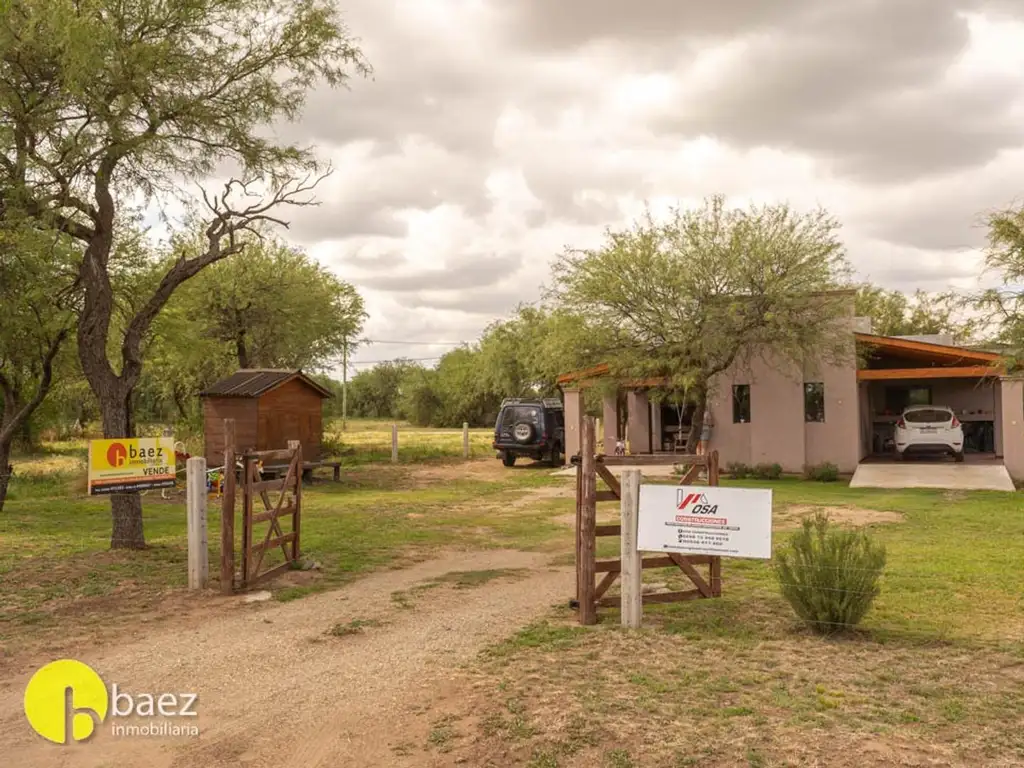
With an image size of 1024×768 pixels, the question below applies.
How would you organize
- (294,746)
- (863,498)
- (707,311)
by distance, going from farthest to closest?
(707,311) < (863,498) < (294,746)

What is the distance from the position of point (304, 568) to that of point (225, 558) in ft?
4.59

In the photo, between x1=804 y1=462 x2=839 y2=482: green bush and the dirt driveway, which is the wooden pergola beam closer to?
x1=804 y1=462 x2=839 y2=482: green bush

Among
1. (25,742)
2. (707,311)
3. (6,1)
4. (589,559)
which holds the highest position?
(6,1)

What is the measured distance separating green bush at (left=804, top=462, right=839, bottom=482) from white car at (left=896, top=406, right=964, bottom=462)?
2684 mm

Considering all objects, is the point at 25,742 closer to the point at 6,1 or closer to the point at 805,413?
the point at 6,1

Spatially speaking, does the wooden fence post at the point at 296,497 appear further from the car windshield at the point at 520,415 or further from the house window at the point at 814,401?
the car windshield at the point at 520,415

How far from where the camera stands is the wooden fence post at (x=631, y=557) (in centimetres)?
730

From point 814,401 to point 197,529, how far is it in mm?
19108

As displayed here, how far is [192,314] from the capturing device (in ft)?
92.1

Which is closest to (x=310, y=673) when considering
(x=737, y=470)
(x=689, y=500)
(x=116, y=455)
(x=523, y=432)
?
(x=689, y=500)

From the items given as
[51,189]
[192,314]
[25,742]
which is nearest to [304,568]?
[25,742]

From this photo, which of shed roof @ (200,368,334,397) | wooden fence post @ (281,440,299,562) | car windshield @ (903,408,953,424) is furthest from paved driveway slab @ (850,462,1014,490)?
shed roof @ (200,368,334,397)

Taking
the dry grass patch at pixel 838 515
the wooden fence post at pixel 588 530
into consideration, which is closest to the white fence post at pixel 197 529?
the wooden fence post at pixel 588 530

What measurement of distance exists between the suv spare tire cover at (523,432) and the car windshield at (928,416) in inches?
457
